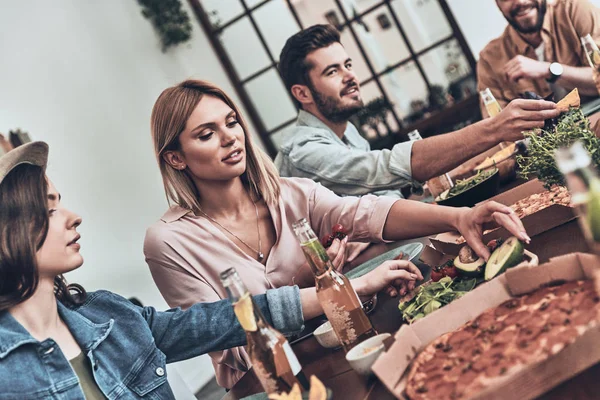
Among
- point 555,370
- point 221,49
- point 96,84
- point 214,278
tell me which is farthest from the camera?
point 221,49

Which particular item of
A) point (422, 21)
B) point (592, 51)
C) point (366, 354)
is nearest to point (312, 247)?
point (366, 354)

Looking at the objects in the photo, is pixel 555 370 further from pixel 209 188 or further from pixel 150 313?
pixel 209 188

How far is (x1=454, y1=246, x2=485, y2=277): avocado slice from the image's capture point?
1.15m

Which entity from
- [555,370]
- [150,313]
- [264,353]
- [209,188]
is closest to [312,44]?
[209,188]

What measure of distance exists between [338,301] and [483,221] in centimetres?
38

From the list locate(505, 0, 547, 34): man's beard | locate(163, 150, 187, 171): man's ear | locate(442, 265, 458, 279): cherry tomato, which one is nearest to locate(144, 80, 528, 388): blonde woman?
locate(163, 150, 187, 171): man's ear

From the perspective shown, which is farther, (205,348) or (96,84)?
(96,84)

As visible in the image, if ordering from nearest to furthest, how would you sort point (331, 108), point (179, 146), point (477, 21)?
point (179, 146) → point (331, 108) → point (477, 21)

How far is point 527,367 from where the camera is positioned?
0.71m

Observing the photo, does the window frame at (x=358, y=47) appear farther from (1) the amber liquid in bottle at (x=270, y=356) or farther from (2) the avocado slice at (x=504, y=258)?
(1) the amber liquid in bottle at (x=270, y=356)

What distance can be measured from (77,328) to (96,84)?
3.50 m

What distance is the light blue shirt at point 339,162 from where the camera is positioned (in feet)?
7.16

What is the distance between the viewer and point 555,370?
723mm

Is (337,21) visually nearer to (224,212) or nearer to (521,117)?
(224,212)
